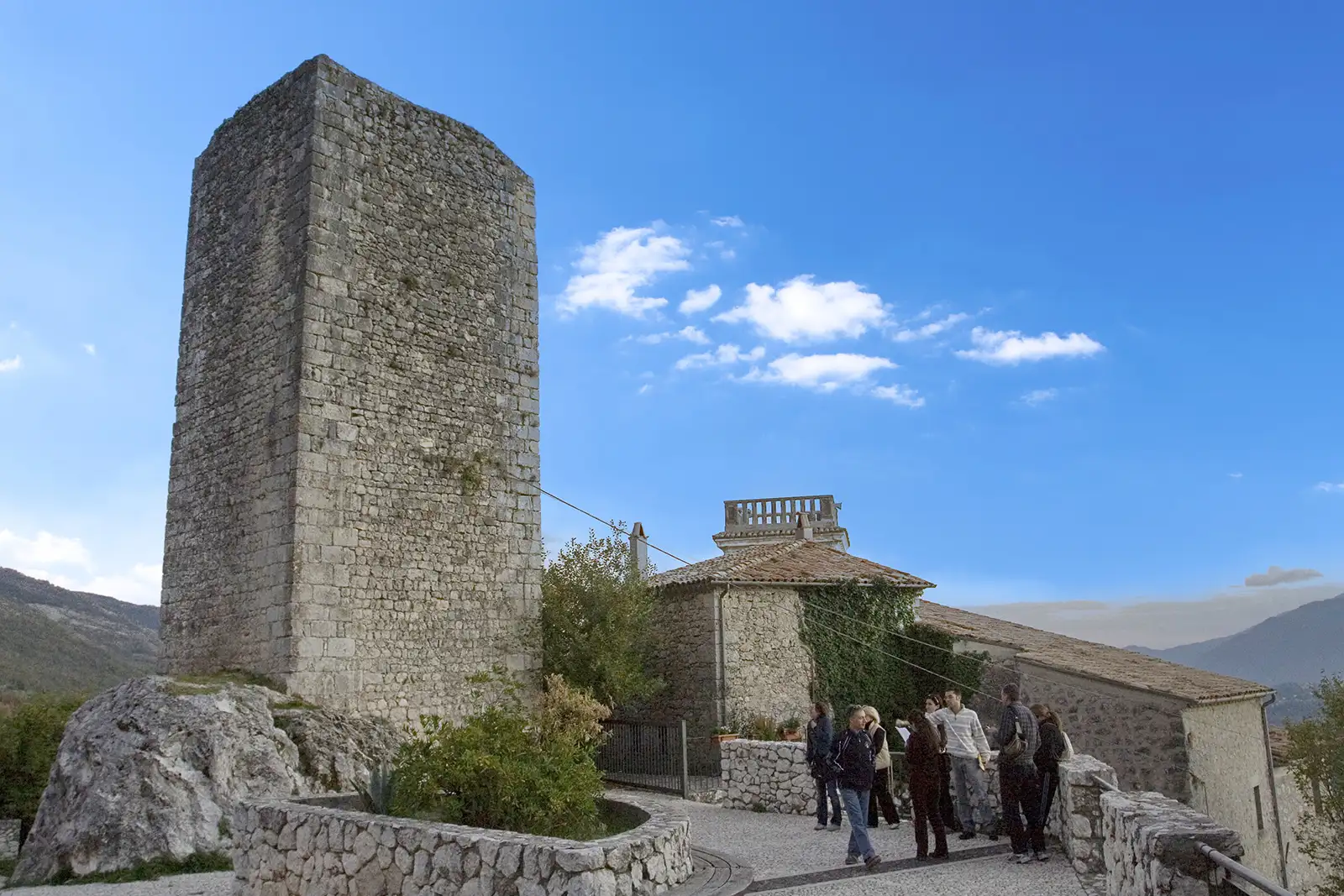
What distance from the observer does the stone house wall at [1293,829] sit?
2323cm

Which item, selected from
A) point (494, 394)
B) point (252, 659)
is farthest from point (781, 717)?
point (252, 659)

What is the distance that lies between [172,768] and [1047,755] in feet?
30.8

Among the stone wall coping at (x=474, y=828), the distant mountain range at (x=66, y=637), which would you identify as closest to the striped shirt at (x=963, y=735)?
the stone wall coping at (x=474, y=828)

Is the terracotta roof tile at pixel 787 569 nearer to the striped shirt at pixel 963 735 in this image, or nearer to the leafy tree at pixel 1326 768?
the leafy tree at pixel 1326 768

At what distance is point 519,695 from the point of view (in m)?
15.5

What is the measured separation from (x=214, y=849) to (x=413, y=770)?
3.79m

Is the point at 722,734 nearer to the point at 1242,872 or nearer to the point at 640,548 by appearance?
the point at 640,548

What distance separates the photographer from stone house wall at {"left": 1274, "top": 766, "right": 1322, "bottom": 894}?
76.2 ft

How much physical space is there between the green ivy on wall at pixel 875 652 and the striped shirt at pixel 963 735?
10.3 metres

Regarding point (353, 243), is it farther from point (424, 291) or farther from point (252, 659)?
point (252, 659)

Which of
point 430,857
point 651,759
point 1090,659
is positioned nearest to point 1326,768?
point 1090,659

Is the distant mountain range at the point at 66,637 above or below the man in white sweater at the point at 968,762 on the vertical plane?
above

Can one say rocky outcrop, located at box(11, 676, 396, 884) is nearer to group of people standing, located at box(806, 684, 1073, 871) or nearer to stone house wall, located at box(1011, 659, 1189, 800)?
group of people standing, located at box(806, 684, 1073, 871)

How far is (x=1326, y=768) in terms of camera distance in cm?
1866
